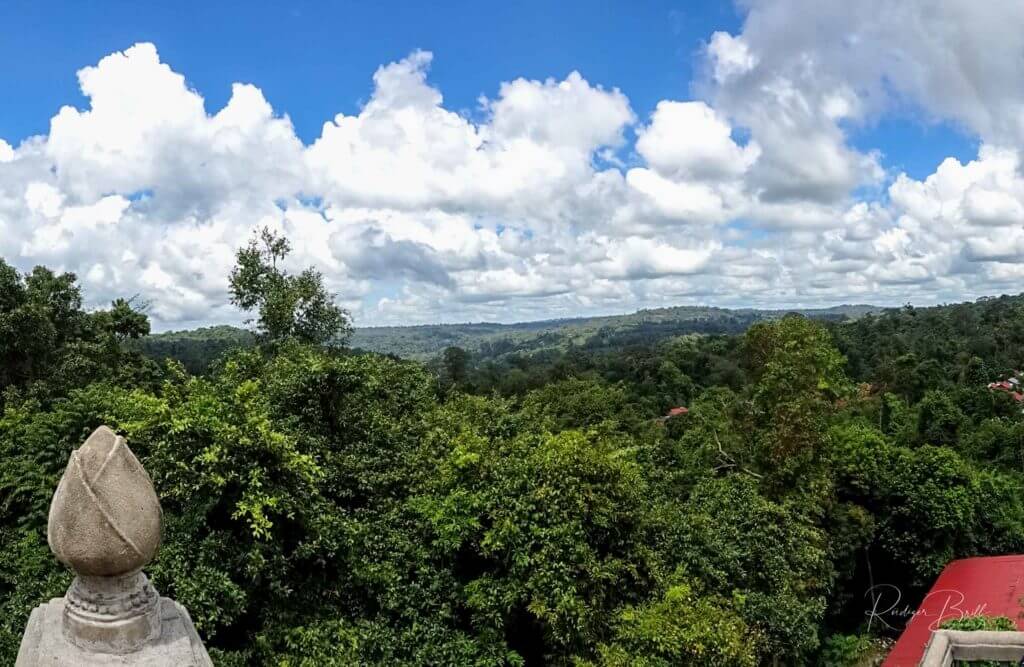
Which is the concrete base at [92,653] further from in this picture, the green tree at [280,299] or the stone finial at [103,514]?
the green tree at [280,299]

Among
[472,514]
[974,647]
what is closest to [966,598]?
[974,647]

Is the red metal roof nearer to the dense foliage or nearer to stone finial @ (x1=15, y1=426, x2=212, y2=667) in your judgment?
the dense foliage

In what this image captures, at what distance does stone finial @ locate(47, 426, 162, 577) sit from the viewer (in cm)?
357

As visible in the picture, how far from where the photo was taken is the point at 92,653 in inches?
147

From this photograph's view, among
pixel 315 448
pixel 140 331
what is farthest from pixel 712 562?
pixel 140 331

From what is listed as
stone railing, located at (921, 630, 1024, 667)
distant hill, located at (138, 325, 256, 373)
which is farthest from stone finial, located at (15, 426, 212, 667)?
distant hill, located at (138, 325, 256, 373)

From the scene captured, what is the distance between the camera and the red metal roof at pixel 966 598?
1330 centimetres

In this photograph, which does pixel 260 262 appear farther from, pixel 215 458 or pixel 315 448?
pixel 215 458

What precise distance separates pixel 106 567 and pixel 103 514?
0.31m

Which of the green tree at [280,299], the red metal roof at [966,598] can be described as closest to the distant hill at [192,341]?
the green tree at [280,299]

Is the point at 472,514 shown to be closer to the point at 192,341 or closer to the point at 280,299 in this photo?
the point at 280,299

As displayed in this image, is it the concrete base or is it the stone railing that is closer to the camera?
the concrete base

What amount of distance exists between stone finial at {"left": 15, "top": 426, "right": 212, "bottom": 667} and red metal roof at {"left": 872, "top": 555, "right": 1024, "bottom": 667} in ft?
42.3

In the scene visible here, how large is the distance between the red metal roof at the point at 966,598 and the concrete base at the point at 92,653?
41.5 ft
